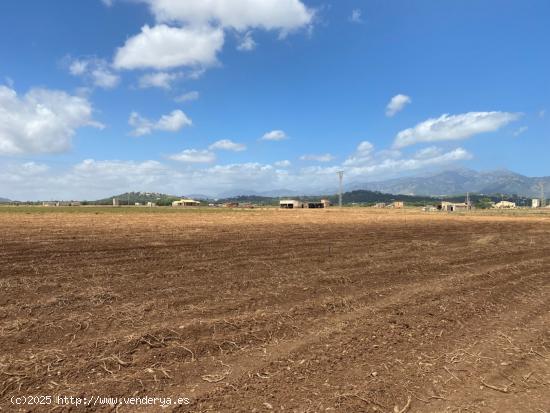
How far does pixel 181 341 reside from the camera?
20.1 feet

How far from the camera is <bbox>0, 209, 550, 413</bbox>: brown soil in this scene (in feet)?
15.9

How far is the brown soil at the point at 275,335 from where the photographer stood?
4.85 metres

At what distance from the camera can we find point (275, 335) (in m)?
6.56

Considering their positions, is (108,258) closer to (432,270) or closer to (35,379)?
(35,379)

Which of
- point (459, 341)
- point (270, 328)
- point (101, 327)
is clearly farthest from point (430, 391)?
point (101, 327)

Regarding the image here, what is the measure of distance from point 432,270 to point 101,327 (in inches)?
380

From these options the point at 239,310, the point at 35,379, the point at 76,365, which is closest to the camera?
the point at 35,379

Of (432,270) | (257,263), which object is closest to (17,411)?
(257,263)

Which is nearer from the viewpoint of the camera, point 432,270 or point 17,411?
point 17,411

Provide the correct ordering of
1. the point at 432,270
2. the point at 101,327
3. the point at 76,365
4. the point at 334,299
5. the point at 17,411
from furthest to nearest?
the point at 432,270
the point at 334,299
the point at 101,327
the point at 76,365
the point at 17,411

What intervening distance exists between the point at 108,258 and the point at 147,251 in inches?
74.3

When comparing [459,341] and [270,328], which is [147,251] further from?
[459,341]

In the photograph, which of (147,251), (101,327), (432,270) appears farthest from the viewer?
Answer: (147,251)

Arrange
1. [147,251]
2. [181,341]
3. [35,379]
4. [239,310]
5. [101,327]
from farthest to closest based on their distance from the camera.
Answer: [147,251], [239,310], [101,327], [181,341], [35,379]
